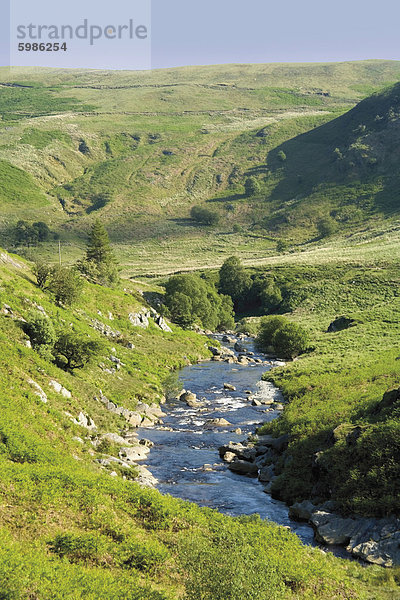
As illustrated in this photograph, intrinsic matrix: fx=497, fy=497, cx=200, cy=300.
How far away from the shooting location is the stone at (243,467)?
32188 mm

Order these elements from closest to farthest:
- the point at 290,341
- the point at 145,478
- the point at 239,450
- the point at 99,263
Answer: the point at 145,478 → the point at 239,450 → the point at 290,341 → the point at 99,263

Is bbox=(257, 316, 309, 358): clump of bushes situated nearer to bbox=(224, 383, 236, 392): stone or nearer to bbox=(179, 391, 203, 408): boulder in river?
bbox=(224, 383, 236, 392): stone

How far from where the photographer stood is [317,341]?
79375 mm

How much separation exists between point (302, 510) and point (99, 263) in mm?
67522

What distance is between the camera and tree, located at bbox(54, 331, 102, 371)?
1543 inches

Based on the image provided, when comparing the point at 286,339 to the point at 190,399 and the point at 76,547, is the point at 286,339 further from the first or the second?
the point at 76,547

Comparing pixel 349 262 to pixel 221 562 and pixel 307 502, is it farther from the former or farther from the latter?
pixel 221 562

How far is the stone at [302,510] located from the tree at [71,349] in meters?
19.9

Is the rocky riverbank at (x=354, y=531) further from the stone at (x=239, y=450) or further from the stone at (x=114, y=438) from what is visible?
the stone at (x=114, y=438)

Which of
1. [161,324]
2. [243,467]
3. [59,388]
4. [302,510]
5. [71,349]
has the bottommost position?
[161,324]

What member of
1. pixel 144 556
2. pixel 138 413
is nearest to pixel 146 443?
pixel 138 413

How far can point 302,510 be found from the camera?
83.4 ft

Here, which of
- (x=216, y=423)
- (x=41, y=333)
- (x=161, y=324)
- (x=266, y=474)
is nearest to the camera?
(x=266, y=474)

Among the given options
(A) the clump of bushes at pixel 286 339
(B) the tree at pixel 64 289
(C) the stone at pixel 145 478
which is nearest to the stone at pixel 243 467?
(C) the stone at pixel 145 478
